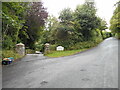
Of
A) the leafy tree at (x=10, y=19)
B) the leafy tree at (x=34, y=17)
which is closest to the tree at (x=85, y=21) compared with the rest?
the leafy tree at (x=34, y=17)

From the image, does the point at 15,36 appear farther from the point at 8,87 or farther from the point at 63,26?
the point at 8,87

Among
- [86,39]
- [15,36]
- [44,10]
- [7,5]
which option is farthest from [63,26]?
[7,5]

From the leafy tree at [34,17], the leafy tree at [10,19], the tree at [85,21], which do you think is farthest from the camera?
the tree at [85,21]

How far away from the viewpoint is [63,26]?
480 inches

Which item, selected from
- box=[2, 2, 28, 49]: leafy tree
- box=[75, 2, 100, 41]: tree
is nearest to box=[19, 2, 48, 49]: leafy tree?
box=[2, 2, 28, 49]: leafy tree

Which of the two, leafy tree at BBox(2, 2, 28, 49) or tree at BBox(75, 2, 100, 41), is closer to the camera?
leafy tree at BBox(2, 2, 28, 49)

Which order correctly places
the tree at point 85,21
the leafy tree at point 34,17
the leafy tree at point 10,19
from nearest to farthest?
the leafy tree at point 10,19, the leafy tree at point 34,17, the tree at point 85,21

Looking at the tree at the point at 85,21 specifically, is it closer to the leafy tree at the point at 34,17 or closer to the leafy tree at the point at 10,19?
the leafy tree at the point at 34,17

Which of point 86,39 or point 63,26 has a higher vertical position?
point 63,26

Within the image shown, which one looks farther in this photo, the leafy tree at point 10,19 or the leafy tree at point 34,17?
the leafy tree at point 34,17

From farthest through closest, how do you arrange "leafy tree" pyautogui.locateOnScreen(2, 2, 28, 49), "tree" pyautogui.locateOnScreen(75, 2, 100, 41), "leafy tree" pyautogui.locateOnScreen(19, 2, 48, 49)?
"tree" pyautogui.locateOnScreen(75, 2, 100, 41) < "leafy tree" pyautogui.locateOnScreen(19, 2, 48, 49) < "leafy tree" pyautogui.locateOnScreen(2, 2, 28, 49)

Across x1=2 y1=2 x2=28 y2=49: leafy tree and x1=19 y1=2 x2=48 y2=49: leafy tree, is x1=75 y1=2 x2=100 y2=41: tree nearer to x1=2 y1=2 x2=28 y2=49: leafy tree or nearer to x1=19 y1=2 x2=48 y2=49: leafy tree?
x1=19 y1=2 x2=48 y2=49: leafy tree

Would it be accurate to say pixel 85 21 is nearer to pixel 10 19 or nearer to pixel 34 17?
pixel 34 17

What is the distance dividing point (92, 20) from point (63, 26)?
4070 mm
